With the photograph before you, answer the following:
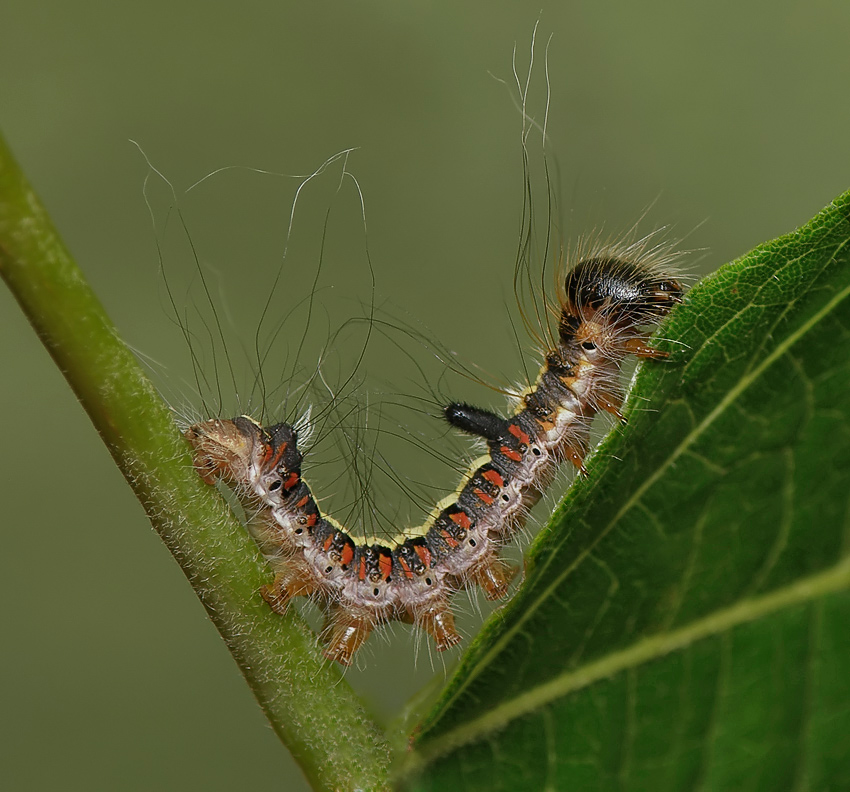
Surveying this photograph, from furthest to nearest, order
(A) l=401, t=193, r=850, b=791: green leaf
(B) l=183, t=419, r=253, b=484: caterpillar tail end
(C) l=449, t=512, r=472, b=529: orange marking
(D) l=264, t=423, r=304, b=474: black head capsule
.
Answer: (C) l=449, t=512, r=472, b=529: orange marking < (D) l=264, t=423, r=304, b=474: black head capsule < (B) l=183, t=419, r=253, b=484: caterpillar tail end < (A) l=401, t=193, r=850, b=791: green leaf

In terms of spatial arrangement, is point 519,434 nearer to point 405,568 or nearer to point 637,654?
point 405,568

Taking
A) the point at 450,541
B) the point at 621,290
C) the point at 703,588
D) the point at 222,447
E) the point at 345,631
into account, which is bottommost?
the point at 345,631

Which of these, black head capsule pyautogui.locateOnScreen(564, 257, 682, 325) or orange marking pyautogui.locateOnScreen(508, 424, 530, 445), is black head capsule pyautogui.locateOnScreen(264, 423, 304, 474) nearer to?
orange marking pyautogui.locateOnScreen(508, 424, 530, 445)

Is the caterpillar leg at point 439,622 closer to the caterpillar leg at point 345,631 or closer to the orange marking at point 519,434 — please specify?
the caterpillar leg at point 345,631

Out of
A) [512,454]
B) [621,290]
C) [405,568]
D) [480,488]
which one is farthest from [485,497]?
[621,290]

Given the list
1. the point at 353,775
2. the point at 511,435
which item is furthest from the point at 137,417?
the point at 511,435

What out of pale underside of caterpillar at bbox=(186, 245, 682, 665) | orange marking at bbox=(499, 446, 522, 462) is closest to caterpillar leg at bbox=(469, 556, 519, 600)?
pale underside of caterpillar at bbox=(186, 245, 682, 665)

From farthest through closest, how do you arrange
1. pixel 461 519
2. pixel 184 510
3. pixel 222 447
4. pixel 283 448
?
1. pixel 461 519
2. pixel 283 448
3. pixel 222 447
4. pixel 184 510
